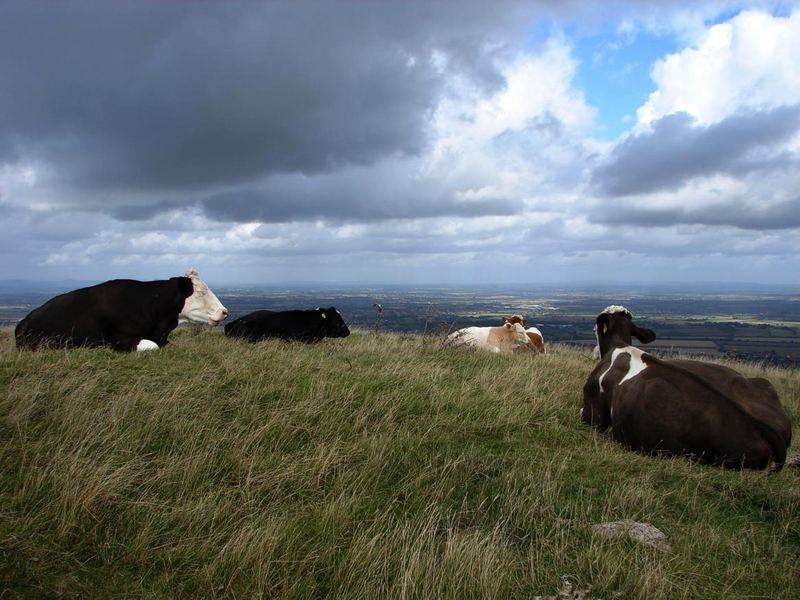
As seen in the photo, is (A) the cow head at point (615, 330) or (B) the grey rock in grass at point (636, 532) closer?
(B) the grey rock in grass at point (636, 532)

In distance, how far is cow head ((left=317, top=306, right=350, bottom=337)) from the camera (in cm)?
1430

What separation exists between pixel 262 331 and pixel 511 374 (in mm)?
6395

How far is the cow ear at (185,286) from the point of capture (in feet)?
35.3

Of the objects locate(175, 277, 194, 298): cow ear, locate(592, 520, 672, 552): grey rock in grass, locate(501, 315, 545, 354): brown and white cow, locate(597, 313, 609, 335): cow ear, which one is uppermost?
locate(175, 277, 194, 298): cow ear

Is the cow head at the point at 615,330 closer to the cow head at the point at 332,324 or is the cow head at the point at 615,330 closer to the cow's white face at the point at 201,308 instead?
the cow head at the point at 332,324

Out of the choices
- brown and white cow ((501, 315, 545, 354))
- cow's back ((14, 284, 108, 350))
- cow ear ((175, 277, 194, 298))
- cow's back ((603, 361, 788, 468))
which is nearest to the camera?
cow's back ((603, 361, 788, 468))

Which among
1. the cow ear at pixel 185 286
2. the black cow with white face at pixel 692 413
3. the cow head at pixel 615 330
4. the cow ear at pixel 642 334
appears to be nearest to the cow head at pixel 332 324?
the cow ear at pixel 185 286

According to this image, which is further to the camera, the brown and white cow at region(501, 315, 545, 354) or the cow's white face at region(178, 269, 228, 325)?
the brown and white cow at region(501, 315, 545, 354)

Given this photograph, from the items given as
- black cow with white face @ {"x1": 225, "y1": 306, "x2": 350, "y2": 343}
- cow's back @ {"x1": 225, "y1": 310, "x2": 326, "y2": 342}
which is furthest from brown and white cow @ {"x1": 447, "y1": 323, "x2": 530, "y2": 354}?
cow's back @ {"x1": 225, "y1": 310, "x2": 326, "y2": 342}

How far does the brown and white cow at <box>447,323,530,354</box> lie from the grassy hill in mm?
6794

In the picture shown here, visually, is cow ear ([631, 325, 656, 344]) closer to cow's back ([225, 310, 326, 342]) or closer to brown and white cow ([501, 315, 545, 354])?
brown and white cow ([501, 315, 545, 354])

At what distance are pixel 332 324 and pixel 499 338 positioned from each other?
4342mm

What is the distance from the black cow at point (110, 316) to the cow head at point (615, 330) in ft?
25.7

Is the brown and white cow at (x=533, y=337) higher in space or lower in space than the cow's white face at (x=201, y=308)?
lower
